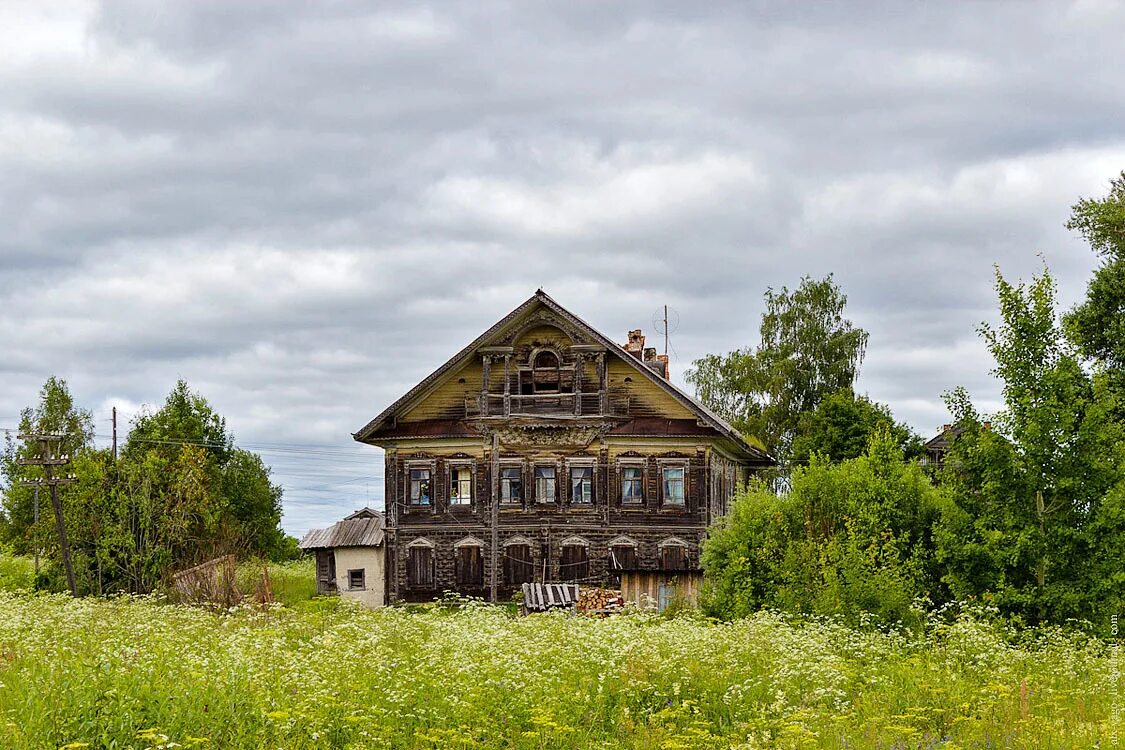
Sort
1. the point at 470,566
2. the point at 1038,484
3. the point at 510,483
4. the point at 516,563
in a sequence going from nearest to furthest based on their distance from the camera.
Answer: the point at 1038,484
the point at 516,563
the point at 470,566
the point at 510,483

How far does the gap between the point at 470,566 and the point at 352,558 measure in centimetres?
906

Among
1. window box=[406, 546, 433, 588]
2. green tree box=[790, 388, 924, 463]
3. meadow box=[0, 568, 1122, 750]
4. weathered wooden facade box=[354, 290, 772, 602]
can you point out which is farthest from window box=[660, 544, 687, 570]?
meadow box=[0, 568, 1122, 750]

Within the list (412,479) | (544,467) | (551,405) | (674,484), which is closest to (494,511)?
(544,467)

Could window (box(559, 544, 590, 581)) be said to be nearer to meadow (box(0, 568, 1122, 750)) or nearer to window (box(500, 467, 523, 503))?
window (box(500, 467, 523, 503))

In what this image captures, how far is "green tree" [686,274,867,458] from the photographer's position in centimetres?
5106

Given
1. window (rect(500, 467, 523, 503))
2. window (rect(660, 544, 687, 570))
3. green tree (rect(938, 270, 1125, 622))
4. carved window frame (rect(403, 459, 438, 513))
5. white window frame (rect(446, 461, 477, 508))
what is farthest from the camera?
carved window frame (rect(403, 459, 438, 513))

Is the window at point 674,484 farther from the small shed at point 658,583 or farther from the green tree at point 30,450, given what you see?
the green tree at point 30,450

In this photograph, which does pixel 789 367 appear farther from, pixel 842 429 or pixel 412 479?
pixel 412 479

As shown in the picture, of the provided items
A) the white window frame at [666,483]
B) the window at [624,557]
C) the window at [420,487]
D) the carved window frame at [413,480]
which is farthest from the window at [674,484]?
the window at [420,487]

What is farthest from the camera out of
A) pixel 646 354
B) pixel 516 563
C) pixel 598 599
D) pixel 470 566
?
pixel 646 354

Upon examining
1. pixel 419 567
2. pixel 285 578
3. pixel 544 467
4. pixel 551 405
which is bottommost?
pixel 285 578

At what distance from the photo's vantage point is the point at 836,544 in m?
21.2

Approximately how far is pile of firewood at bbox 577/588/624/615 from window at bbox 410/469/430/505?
5826mm

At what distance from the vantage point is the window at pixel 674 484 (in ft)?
122
